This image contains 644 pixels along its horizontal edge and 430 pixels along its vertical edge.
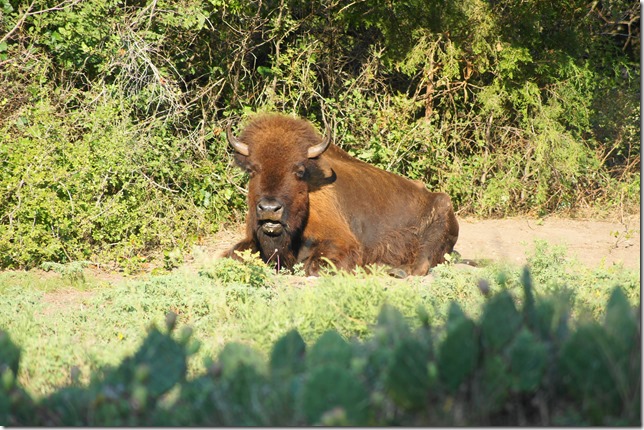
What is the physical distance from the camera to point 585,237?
11812 mm

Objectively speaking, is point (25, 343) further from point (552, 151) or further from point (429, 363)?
point (552, 151)

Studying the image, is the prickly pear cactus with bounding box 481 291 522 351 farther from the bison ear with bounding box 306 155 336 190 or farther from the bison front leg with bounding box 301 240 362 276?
the bison ear with bounding box 306 155 336 190

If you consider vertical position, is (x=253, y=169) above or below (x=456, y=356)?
below

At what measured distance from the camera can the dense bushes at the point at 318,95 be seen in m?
10.7

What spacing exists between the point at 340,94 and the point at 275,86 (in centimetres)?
109

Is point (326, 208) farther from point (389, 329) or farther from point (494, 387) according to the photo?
point (494, 387)

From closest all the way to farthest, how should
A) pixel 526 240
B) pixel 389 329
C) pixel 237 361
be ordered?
1. pixel 237 361
2. pixel 389 329
3. pixel 526 240

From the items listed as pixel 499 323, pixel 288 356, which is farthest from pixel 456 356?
pixel 288 356

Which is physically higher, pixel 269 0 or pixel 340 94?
Result: pixel 269 0

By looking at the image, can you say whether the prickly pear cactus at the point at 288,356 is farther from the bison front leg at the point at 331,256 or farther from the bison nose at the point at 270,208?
the bison front leg at the point at 331,256

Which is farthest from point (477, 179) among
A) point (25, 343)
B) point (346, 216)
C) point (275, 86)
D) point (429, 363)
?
point (429, 363)

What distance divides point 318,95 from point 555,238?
3.99m

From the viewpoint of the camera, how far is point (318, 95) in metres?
A: 12.8

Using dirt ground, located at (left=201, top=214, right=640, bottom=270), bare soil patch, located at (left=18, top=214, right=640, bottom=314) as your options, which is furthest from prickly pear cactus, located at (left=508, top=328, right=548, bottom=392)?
dirt ground, located at (left=201, top=214, right=640, bottom=270)
